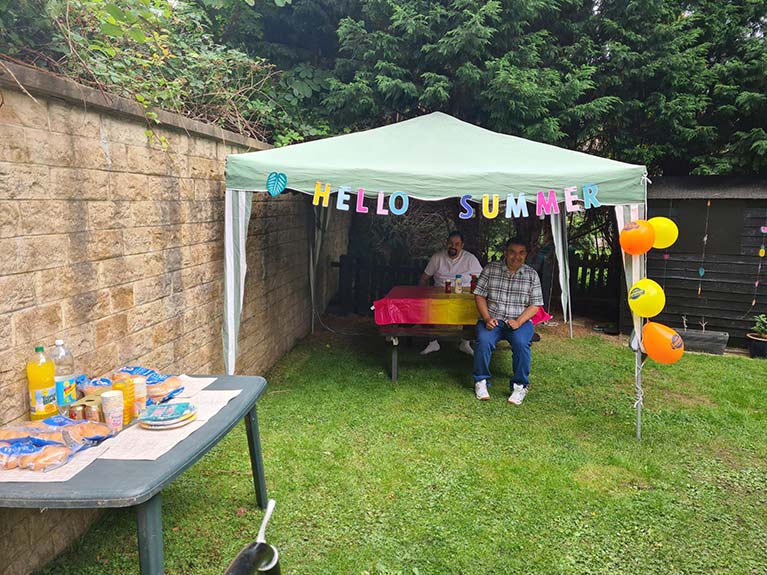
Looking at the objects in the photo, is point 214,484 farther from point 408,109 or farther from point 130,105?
point 408,109

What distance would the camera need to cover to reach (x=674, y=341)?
3354 millimetres

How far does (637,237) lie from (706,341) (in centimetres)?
341

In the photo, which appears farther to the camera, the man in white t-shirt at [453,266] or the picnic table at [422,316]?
the man in white t-shirt at [453,266]

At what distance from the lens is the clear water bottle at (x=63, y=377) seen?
6.95ft

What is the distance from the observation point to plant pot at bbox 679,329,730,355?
5.95 metres

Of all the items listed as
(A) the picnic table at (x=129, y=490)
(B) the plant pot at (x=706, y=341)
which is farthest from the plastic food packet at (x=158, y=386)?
(B) the plant pot at (x=706, y=341)

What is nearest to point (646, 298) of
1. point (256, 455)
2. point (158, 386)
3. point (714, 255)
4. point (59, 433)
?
point (256, 455)

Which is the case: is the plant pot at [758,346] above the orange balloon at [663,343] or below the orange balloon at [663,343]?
below

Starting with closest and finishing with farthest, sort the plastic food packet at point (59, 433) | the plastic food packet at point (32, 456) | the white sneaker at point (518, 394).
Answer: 1. the plastic food packet at point (32, 456)
2. the plastic food packet at point (59, 433)
3. the white sneaker at point (518, 394)

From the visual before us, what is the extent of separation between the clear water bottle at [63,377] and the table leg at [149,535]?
2.64 feet

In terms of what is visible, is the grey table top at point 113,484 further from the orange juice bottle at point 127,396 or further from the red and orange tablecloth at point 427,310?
the red and orange tablecloth at point 427,310

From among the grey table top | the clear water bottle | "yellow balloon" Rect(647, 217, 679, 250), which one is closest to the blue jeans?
Answer: "yellow balloon" Rect(647, 217, 679, 250)

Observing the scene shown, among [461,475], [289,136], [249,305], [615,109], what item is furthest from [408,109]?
[461,475]

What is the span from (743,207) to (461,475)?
5.13 m
